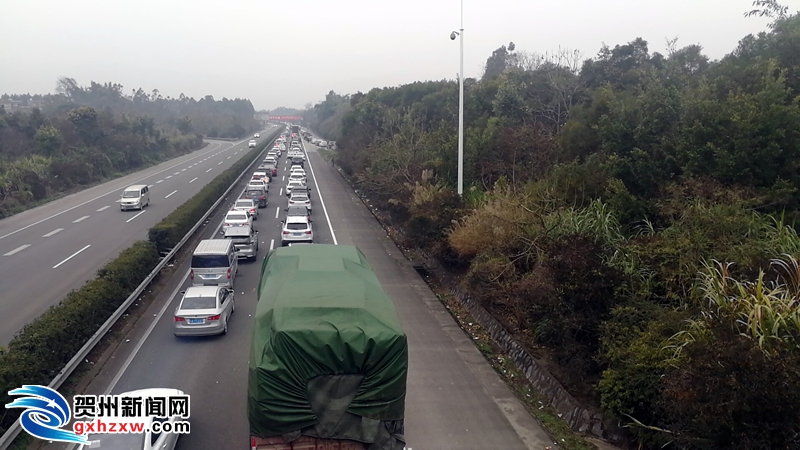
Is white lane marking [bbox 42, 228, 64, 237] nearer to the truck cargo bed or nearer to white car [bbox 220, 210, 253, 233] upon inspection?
white car [bbox 220, 210, 253, 233]

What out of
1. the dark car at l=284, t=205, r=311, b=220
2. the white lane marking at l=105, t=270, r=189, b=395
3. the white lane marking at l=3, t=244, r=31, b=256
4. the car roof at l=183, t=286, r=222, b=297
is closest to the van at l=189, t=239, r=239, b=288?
the white lane marking at l=105, t=270, r=189, b=395

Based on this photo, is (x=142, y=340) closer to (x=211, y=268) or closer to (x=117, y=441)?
(x=211, y=268)

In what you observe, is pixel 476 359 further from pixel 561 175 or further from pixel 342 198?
pixel 342 198

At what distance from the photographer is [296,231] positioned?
24875mm

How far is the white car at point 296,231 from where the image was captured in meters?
24.8

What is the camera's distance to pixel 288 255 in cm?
1140

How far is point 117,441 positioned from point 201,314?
604 cm

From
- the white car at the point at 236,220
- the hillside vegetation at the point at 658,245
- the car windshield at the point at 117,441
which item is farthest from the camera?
the white car at the point at 236,220

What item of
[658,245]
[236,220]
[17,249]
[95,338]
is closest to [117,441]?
[95,338]

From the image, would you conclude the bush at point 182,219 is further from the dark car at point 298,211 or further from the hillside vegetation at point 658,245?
the hillside vegetation at point 658,245

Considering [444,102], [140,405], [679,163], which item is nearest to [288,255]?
[140,405]

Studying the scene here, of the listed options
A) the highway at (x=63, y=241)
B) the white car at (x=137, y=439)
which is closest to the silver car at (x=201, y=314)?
the highway at (x=63, y=241)

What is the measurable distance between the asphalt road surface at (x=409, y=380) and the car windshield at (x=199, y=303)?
0.85 metres

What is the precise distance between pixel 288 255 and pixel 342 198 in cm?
3171
